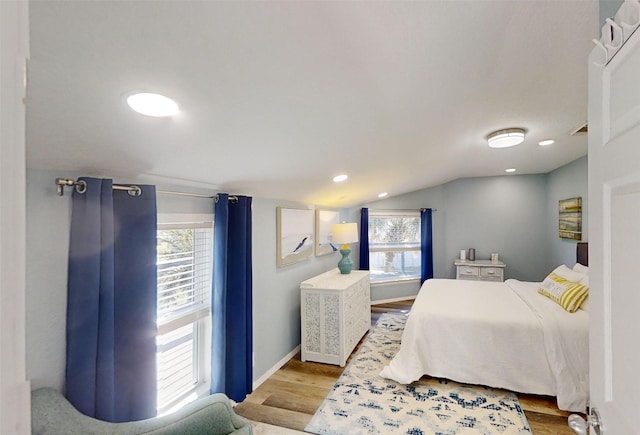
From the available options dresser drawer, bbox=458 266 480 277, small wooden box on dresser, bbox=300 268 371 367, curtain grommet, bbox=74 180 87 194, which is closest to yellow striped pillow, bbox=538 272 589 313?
dresser drawer, bbox=458 266 480 277

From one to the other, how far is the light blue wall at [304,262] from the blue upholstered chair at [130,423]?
168mm

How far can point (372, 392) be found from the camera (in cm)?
268

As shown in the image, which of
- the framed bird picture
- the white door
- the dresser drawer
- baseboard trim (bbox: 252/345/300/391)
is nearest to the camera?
the white door

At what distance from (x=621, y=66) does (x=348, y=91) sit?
3.04ft

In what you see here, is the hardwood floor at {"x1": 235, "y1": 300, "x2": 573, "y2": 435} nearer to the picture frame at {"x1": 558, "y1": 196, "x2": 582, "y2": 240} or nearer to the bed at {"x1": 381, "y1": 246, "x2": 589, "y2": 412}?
the bed at {"x1": 381, "y1": 246, "x2": 589, "y2": 412}

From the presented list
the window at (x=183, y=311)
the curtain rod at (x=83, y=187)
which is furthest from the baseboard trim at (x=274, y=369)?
the curtain rod at (x=83, y=187)

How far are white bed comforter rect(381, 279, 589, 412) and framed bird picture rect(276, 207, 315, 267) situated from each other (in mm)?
1399

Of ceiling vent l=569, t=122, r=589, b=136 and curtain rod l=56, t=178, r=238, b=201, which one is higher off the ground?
ceiling vent l=569, t=122, r=589, b=136

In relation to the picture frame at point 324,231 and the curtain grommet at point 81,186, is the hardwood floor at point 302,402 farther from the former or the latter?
the curtain grommet at point 81,186

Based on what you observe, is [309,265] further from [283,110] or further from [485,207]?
[485,207]

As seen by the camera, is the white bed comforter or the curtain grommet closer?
the curtain grommet

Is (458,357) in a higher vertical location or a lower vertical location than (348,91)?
lower

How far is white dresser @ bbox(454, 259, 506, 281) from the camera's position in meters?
4.92

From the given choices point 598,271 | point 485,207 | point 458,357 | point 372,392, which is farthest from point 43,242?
point 485,207
